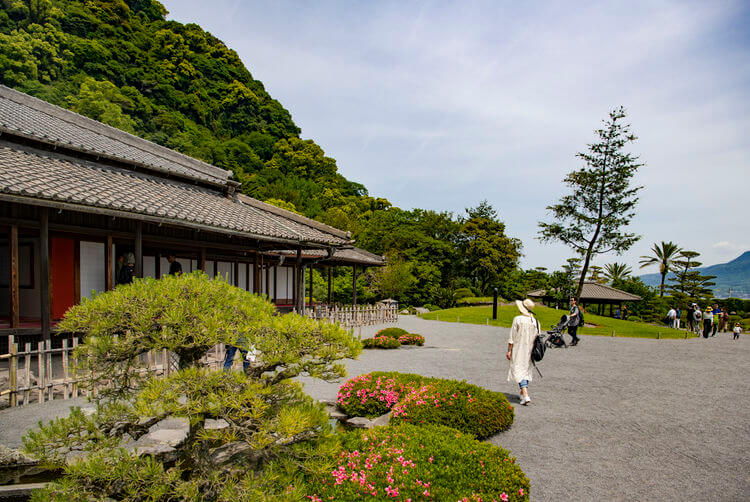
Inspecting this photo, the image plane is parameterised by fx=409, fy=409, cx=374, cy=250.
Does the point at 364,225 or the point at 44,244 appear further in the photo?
the point at 364,225

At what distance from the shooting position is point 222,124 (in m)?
62.8

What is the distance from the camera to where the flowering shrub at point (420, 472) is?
11.9 feet

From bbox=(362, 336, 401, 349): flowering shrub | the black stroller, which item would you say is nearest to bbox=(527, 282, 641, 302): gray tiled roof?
the black stroller

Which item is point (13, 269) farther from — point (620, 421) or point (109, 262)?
point (620, 421)

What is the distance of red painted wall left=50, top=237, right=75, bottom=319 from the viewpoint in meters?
10.0

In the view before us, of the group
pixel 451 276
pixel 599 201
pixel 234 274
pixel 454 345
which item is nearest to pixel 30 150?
pixel 234 274

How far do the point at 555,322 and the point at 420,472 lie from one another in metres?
24.9

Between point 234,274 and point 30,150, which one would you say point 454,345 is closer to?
point 234,274

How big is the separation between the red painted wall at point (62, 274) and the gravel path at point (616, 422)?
178 inches

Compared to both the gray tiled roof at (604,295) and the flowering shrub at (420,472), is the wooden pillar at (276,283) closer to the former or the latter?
the flowering shrub at (420,472)

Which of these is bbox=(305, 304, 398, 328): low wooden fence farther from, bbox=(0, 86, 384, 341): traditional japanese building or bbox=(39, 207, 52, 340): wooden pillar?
bbox=(39, 207, 52, 340): wooden pillar

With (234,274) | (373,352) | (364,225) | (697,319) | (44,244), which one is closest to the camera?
(44,244)

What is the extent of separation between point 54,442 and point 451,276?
44.2 meters

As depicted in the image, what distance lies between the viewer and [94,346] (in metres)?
3.26
